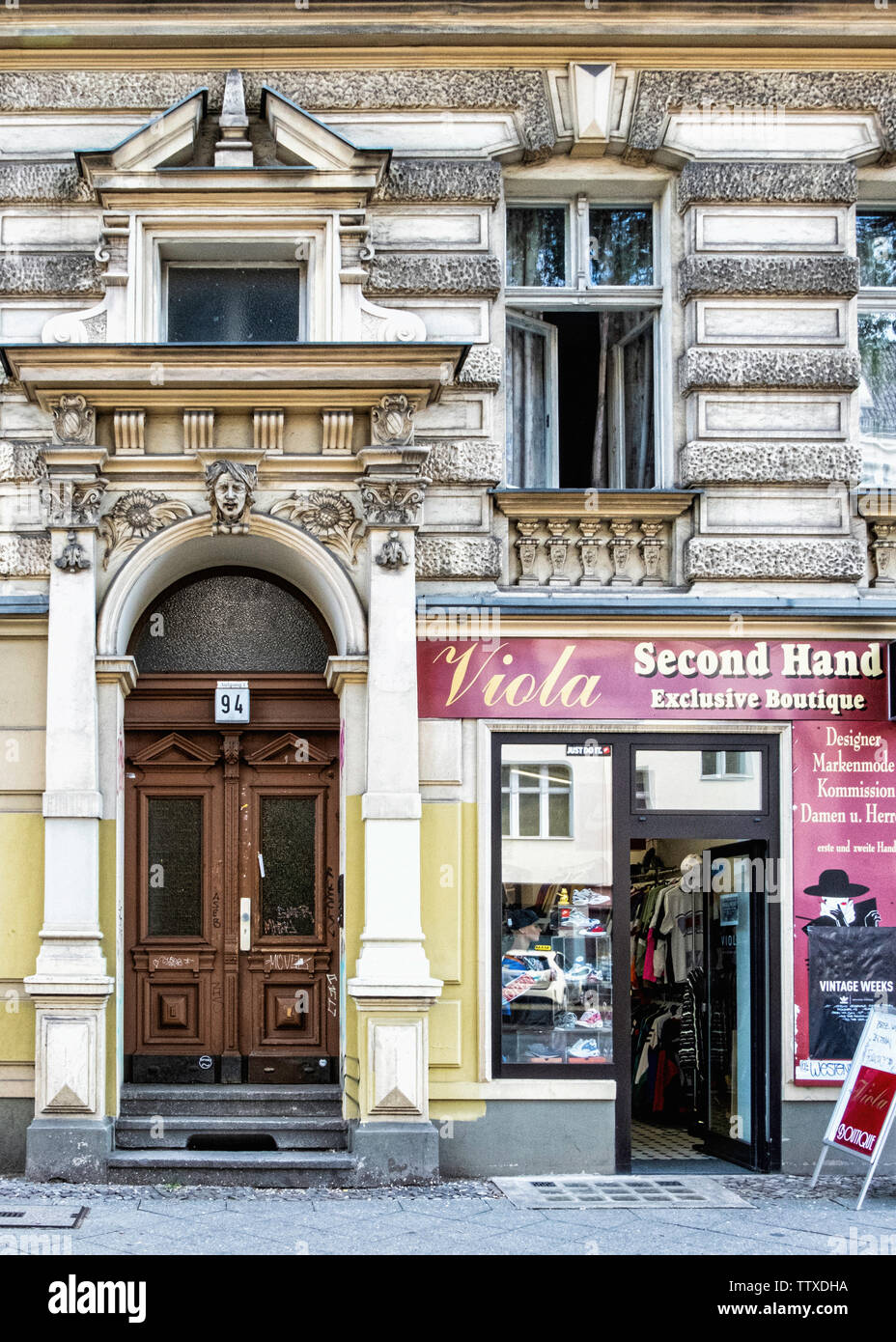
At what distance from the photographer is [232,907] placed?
34.2 feet

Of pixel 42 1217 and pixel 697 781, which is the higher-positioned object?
pixel 697 781

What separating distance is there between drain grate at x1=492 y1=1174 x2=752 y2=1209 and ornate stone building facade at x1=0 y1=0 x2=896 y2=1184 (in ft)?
0.78

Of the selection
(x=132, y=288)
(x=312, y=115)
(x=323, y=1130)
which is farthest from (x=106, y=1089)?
(x=312, y=115)

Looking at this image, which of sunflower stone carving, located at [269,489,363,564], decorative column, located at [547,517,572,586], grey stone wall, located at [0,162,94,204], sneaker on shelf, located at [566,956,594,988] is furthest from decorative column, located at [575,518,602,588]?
grey stone wall, located at [0,162,94,204]

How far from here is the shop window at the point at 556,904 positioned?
9836 mm

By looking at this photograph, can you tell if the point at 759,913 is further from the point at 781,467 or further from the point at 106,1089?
the point at 106,1089

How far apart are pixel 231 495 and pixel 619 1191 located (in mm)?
4993

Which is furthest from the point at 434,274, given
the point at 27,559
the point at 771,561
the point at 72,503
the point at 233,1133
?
the point at 233,1133

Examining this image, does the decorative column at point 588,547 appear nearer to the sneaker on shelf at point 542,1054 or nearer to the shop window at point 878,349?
the shop window at point 878,349

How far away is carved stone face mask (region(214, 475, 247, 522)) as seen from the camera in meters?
9.75

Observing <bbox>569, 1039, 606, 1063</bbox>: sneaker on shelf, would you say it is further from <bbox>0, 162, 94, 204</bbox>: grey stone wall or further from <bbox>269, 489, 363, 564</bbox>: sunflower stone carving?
<bbox>0, 162, 94, 204</bbox>: grey stone wall

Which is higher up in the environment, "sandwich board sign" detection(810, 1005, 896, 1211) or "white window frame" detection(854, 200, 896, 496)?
"white window frame" detection(854, 200, 896, 496)

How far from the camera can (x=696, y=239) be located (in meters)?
10.4

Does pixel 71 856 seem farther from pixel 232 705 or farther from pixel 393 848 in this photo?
pixel 393 848
